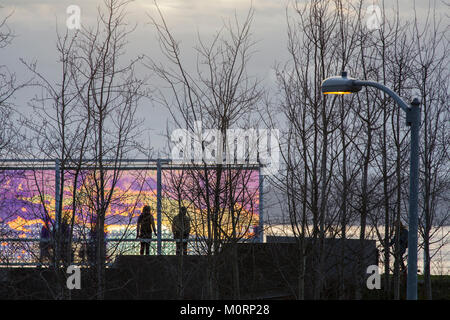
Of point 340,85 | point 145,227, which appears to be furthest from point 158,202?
point 340,85

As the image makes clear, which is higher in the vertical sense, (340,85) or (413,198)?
(340,85)

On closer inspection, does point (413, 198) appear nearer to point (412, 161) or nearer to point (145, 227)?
point (412, 161)

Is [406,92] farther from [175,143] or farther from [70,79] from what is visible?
[70,79]

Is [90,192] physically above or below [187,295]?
above

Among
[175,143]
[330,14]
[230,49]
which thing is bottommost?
[175,143]

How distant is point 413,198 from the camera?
9.69m

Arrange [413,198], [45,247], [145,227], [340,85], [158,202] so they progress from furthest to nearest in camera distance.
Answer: [145,227] < [158,202] < [45,247] < [340,85] < [413,198]

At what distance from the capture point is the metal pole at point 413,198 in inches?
380

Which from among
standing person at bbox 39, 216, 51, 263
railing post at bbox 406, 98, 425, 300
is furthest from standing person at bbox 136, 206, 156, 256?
railing post at bbox 406, 98, 425, 300

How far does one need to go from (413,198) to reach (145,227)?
8943mm

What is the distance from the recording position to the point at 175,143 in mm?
13078

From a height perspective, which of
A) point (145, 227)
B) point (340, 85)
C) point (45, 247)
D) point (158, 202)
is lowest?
point (45, 247)

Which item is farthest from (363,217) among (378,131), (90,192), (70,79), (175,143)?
(70,79)
